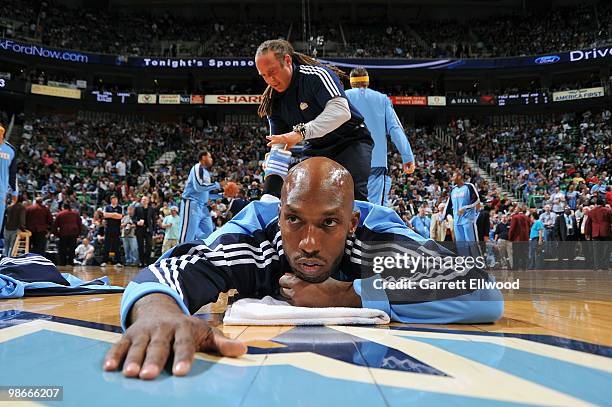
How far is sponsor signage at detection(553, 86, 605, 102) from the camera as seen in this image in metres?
21.0

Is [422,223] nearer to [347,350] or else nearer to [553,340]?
[553,340]

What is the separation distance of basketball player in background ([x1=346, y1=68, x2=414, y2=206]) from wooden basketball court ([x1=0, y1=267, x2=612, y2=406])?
2427 mm

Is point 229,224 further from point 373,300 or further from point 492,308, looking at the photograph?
point 492,308

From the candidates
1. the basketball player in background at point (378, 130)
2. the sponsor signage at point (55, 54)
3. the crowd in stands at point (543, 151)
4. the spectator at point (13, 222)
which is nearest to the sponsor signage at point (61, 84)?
the sponsor signage at point (55, 54)

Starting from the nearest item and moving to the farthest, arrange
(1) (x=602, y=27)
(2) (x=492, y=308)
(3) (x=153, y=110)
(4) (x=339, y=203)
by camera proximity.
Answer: (4) (x=339, y=203) < (2) (x=492, y=308) < (1) (x=602, y=27) < (3) (x=153, y=110)

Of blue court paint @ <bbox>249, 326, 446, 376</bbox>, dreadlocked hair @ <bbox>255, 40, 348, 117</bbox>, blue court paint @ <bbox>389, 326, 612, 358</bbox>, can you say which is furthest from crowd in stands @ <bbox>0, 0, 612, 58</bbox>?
blue court paint @ <bbox>249, 326, 446, 376</bbox>

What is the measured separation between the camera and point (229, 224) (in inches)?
73.5

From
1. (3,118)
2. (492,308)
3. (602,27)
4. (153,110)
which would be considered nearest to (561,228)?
(492,308)

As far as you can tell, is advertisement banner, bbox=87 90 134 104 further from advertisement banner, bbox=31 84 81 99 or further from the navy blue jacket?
the navy blue jacket

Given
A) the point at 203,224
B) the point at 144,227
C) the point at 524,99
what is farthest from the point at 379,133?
the point at 524,99

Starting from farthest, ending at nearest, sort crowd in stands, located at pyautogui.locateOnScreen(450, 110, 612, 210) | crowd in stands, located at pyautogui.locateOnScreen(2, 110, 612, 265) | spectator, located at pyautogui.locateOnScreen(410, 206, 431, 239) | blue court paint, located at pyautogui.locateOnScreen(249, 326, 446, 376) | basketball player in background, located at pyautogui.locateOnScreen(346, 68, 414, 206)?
1. crowd in stands, located at pyautogui.locateOnScreen(450, 110, 612, 210)
2. crowd in stands, located at pyautogui.locateOnScreen(2, 110, 612, 265)
3. spectator, located at pyautogui.locateOnScreen(410, 206, 431, 239)
4. basketball player in background, located at pyautogui.locateOnScreen(346, 68, 414, 206)
5. blue court paint, located at pyautogui.locateOnScreen(249, 326, 446, 376)

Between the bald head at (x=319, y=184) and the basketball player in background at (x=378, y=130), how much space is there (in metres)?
2.36

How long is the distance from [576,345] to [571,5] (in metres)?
30.2

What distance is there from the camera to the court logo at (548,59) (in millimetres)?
21984
